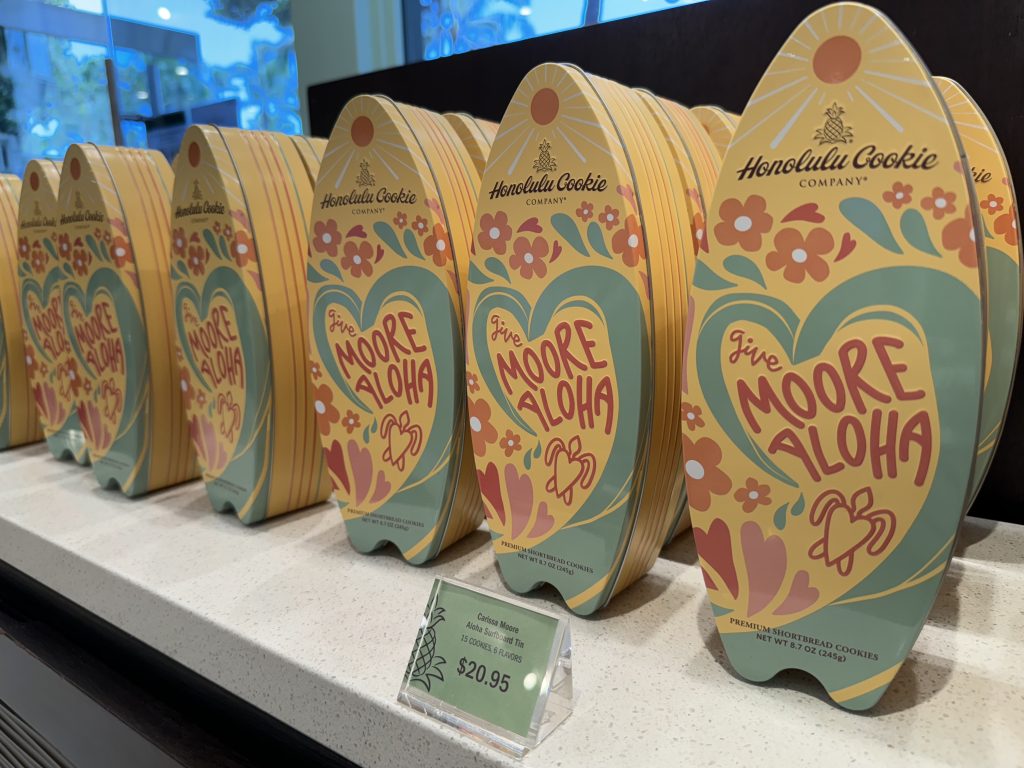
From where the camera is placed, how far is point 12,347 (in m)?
1.36

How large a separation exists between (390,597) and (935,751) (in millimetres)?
488

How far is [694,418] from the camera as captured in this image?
1.89ft

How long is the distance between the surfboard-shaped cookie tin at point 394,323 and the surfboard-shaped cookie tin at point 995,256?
18.6 inches

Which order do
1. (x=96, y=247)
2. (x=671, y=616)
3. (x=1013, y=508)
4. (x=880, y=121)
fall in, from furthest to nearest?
(x=96, y=247), (x=1013, y=508), (x=671, y=616), (x=880, y=121)

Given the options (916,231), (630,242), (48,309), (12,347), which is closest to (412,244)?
(630,242)

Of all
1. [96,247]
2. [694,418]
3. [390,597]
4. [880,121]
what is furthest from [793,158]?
[96,247]

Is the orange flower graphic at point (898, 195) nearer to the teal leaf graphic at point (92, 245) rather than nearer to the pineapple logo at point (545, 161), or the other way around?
the pineapple logo at point (545, 161)

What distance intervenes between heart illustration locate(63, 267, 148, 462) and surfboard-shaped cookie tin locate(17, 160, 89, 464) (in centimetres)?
5

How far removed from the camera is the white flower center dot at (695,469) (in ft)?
1.91

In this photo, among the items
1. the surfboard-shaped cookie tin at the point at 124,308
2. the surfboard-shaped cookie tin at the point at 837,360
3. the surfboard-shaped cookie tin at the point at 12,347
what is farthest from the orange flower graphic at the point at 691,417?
the surfboard-shaped cookie tin at the point at 12,347

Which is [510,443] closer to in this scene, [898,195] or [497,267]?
[497,267]

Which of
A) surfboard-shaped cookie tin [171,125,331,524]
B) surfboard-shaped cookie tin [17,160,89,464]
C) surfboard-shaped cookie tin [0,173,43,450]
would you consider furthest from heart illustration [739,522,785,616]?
surfboard-shaped cookie tin [0,173,43,450]

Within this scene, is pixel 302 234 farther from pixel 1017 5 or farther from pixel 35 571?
pixel 1017 5

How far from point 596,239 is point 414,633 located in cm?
40
